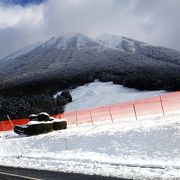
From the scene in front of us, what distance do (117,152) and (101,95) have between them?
6998cm

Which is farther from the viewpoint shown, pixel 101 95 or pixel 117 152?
pixel 101 95

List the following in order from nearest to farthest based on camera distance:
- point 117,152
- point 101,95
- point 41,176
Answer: point 41,176
point 117,152
point 101,95

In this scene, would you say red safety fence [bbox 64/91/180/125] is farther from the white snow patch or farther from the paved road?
the white snow patch

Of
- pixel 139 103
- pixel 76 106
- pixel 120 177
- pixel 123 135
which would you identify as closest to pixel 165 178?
pixel 120 177

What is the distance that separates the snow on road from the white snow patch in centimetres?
4991

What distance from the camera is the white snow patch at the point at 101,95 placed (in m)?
80.4

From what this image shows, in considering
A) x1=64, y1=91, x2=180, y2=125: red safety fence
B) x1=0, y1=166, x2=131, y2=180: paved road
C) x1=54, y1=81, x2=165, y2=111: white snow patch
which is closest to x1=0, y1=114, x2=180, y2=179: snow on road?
x1=0, y1=166, x2=131, y2=180: paved road

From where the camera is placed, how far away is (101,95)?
90625 mm

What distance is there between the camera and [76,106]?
8262 centimetres

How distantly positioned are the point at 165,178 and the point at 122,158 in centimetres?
613

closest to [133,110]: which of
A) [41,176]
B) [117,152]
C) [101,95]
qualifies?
[117,152]

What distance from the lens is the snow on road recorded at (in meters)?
15.3

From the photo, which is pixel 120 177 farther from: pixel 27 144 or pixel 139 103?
pixel 139 103

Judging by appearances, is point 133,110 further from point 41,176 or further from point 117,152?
point 41,176
